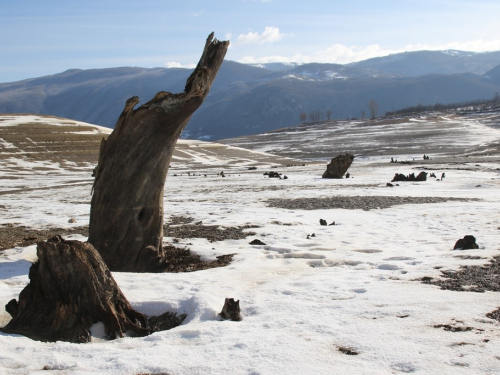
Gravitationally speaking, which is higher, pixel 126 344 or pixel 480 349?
pixel 480 349

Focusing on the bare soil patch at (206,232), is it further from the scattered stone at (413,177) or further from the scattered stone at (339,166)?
the scattered stone at (339,166)

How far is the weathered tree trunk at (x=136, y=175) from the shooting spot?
9484 millimetres

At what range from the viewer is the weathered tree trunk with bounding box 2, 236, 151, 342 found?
19.9 ft

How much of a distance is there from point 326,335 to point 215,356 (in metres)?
1.39

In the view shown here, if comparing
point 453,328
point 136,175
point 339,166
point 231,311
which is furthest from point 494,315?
point 339,166

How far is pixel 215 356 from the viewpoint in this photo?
16.8ft

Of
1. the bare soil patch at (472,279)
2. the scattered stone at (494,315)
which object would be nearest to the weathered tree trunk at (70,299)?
the scattered stone at (494,315)

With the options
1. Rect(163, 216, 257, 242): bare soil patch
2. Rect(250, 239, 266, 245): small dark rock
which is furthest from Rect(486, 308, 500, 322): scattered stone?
Rect(163, 216, 257, 242): bare soil patch

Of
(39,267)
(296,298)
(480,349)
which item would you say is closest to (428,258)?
(296,298)

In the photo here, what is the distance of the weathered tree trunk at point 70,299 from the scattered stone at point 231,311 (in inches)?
39.9

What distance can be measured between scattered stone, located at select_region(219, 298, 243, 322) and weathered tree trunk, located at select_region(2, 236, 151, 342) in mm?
1013

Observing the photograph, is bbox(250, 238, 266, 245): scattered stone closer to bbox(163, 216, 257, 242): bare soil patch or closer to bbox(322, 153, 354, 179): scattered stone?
bbox(163, 216, 257, 242): bare soil patch

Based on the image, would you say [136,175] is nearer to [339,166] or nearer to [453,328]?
[453,328]

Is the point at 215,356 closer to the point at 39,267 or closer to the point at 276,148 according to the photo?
the point at 39,267
